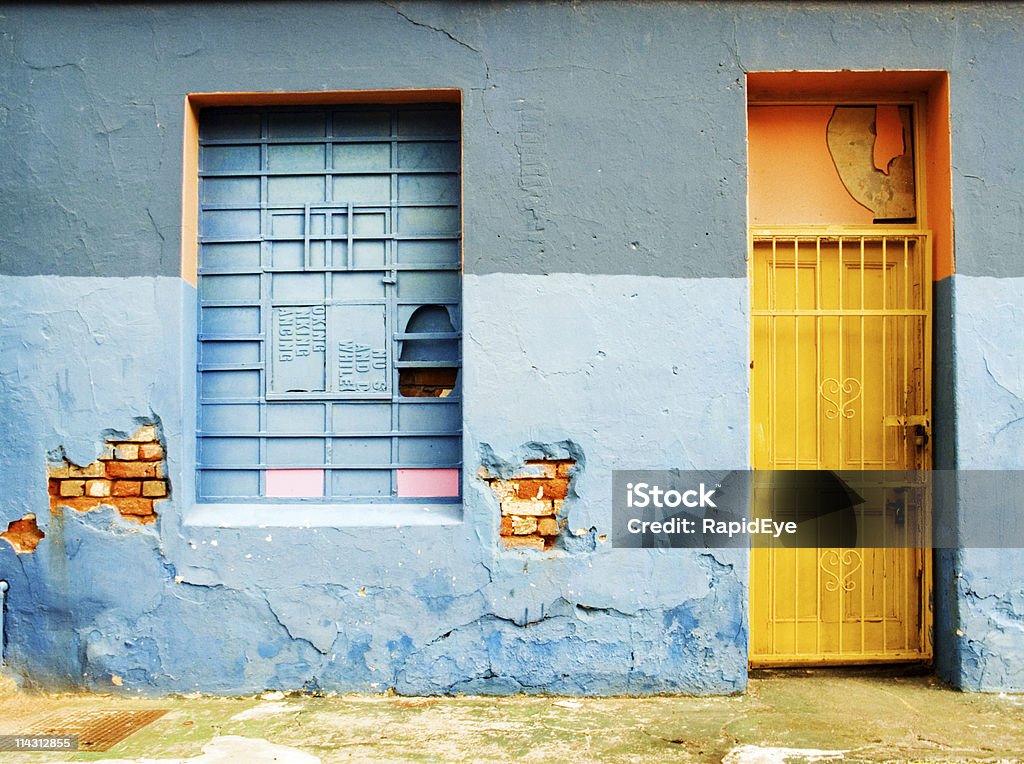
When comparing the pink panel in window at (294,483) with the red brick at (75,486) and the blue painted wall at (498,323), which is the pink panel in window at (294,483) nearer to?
the blue painted wall at (498,323)

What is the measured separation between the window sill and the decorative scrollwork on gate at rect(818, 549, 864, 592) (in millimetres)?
1964

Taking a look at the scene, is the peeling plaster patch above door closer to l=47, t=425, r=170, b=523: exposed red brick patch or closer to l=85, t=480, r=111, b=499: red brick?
l=47, t=425, r=170, b=523: exposed red brick patch

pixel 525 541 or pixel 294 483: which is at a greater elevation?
pixel 294 483

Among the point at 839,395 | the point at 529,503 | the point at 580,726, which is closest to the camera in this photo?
the point at 580,726

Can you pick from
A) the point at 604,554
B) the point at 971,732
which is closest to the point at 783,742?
the point at 971,732

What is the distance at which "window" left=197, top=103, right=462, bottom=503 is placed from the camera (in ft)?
13.7

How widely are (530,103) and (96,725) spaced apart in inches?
138

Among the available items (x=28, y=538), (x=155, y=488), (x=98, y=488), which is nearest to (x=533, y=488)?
(x=155, y=488)

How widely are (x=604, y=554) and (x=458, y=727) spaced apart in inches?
40.8

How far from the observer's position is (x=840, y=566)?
4.29 meters

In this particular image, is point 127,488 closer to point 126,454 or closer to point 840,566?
point 126,454

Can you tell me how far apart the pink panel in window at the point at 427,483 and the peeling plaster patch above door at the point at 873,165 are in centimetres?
263

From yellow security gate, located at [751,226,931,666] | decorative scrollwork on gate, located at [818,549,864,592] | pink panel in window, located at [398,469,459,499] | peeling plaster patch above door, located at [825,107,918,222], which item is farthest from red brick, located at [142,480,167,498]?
peeling plaster patch above door, located at [825,107,918,222]

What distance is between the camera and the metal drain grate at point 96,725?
3426mm
